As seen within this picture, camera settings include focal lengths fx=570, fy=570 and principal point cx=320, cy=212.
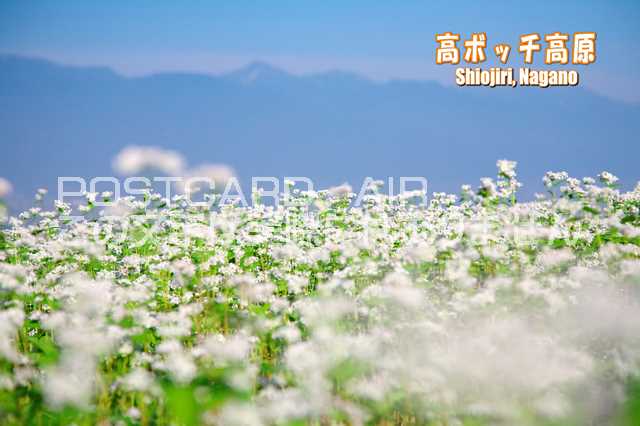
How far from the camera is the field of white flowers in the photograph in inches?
161

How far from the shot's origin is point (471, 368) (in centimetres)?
418

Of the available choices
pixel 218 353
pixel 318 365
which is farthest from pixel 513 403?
pixel 218 353

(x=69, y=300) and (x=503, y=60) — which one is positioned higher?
(x=503, y=60)

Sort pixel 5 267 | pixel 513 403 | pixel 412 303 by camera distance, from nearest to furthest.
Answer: pixel 513 403 < pixel 412 303 < pixel 5 267

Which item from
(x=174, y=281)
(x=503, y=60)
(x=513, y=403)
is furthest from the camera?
A: (x=503, y=60)

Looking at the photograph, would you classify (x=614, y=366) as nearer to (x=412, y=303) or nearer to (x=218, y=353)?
(x=412, y=303)

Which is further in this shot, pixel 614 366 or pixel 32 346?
pixel 32 346

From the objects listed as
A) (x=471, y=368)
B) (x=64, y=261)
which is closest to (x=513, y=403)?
(x=471, y=368)

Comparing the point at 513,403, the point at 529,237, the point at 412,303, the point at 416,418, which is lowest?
the point at 416,418

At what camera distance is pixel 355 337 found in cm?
555

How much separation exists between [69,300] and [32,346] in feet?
2.36

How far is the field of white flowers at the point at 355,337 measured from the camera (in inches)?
161

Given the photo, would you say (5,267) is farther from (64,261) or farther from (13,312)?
(64,261)

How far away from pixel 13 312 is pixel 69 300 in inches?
67.1
